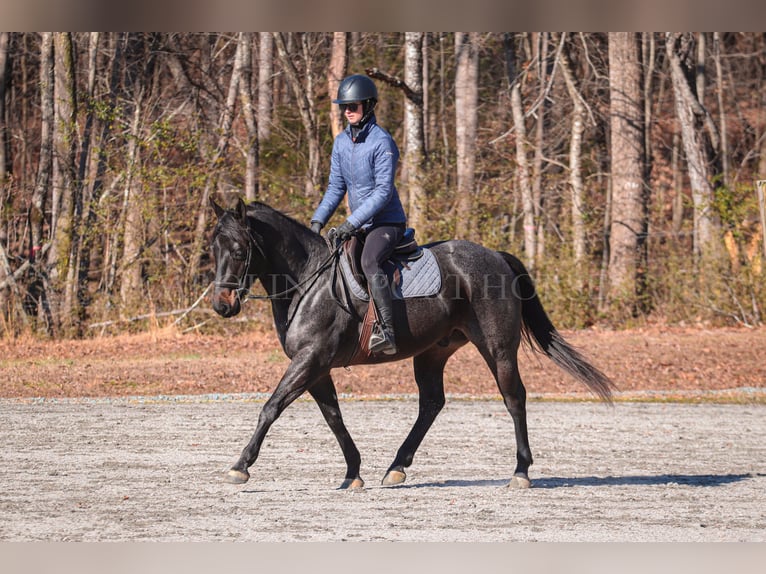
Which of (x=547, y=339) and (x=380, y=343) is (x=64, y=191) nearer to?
(x=547, y=339)

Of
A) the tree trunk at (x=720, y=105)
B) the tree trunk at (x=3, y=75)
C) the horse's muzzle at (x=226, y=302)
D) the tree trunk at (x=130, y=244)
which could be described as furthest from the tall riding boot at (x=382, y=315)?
the tree trunk at (x=720, y=105)

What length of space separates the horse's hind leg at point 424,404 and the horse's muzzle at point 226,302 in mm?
1733

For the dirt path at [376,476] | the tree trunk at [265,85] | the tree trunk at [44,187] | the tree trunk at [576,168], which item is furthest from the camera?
the tree trunk at [265,85]

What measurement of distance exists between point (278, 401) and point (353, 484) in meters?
0.95

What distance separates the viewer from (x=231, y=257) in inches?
314

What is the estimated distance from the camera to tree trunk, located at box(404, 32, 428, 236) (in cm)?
2188

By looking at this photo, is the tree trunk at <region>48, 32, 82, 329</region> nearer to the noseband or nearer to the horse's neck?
the horse's neck

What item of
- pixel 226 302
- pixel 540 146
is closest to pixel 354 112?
pixel 226 302

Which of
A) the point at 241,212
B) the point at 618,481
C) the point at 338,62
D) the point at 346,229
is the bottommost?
the point at 618,481

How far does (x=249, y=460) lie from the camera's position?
25.8 feet

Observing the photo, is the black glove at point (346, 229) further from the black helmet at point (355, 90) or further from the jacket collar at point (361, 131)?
the black helmet at point (355, 90)

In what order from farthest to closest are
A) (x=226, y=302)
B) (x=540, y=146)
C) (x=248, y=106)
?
1. (x=540, y=146)
2. (x=248, y=106)
3. (x=226, y=302)

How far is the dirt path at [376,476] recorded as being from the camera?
22.7 ft

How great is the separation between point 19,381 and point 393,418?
6028 millimetres
